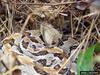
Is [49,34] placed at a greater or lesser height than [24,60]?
greater

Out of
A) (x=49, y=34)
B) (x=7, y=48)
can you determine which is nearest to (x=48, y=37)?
(x=49, y=34)

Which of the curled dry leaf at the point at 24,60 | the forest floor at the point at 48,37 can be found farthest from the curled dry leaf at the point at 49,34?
the curled dry leaf at the point at 24,60

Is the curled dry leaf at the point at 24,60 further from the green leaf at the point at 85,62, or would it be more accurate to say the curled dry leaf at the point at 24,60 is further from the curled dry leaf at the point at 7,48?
the green leaf at the point at 85,62

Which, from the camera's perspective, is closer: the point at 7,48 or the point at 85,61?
the point at 85,61

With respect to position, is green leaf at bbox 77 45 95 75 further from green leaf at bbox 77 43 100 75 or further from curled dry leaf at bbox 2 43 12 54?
curled dry leaf at bbox 2 43 12 54

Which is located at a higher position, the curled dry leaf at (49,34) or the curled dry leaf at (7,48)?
the curled dry leaf at (49,34)

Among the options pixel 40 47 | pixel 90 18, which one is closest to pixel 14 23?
pixel 40 47

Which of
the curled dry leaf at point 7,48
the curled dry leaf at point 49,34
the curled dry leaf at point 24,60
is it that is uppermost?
the curled dry leaf at point 49,34

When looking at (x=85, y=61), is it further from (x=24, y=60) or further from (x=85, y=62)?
(x=24, y=60)
